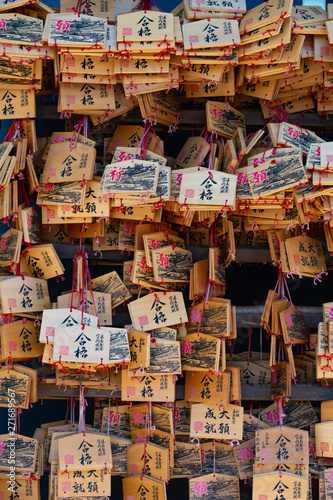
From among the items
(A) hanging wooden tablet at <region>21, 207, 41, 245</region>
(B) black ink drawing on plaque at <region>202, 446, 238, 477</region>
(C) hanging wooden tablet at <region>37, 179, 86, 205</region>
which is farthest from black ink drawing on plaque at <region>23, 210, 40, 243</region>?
(B) black ink drawing on plaque at <region>202, 446, 238, 477</region>

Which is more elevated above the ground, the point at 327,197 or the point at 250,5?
the point at 250,5

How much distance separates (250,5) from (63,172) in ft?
4.88

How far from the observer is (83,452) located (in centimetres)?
284

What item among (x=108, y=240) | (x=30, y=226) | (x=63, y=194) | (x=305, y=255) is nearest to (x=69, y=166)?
(x=63, y=194)

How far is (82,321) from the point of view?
279cm

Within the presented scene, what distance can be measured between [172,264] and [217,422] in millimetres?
801

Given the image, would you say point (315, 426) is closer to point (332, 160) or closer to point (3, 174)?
point (332, 160)

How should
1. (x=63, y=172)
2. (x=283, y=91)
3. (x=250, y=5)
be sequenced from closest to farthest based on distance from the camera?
(x=63, y=172), (x=283, y=91), (x=250, y=5)

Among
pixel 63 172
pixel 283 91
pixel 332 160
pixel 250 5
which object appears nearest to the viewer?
pixel 332 160

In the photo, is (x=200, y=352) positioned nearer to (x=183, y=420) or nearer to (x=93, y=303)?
(x=183, y=420)

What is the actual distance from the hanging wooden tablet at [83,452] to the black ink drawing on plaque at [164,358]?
0.41 meters

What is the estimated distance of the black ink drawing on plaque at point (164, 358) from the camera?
2910 mm

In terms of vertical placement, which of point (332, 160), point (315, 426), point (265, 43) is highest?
point (265, 43)

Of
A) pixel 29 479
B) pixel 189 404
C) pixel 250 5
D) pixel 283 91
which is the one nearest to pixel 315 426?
pixel 189 404
